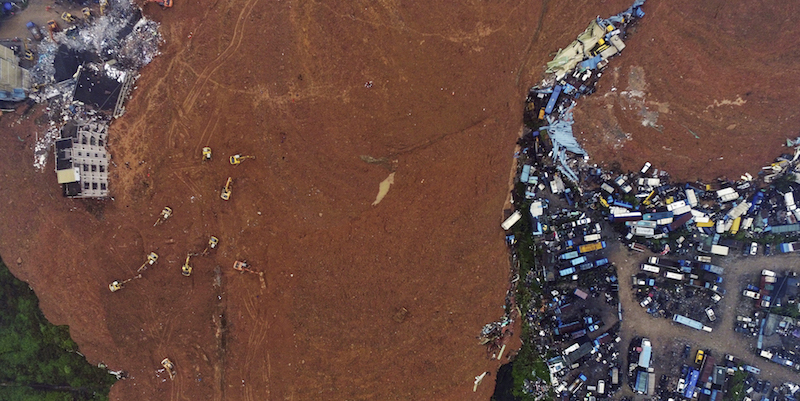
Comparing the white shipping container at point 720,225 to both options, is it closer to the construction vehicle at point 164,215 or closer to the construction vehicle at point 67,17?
the construction vehicle at point 164,215

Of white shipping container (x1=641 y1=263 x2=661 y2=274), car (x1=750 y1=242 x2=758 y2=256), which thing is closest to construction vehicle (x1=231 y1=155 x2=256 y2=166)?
white shipping container (x1=641 y1=263 x2=661 y2=274)

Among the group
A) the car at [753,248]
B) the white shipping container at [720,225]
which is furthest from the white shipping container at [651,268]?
the car at [753,248]

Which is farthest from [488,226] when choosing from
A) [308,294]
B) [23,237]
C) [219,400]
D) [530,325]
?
[23,237]

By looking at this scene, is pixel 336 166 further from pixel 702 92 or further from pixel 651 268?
pixel 702 92

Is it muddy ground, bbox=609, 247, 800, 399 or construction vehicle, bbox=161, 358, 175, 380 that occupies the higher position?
construction vehicle, bbox=161, 358, 175, 380

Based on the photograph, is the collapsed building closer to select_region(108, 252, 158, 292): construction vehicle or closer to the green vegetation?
select_region(108, 252, 158, 292): construction vehicle
